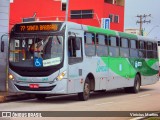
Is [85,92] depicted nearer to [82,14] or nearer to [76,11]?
[82,14]

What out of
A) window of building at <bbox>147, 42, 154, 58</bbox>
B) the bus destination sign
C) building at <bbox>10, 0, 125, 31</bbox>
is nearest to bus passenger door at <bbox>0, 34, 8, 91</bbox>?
the bus destination sign

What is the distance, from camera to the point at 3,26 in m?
21.7

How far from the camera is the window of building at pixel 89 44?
1966 cm

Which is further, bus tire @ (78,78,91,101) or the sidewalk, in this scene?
bus tire @ (78,78,91,101)

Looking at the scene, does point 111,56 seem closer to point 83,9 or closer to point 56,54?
point 56,54

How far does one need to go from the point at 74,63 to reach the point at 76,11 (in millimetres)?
43555

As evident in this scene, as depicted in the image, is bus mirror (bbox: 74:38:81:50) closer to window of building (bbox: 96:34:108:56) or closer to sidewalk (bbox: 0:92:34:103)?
window of building (bbox: 96:34:108:56)

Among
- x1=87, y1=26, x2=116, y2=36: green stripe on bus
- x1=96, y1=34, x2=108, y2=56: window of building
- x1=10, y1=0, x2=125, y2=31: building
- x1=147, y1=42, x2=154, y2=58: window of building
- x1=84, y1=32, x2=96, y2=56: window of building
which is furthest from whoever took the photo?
x1=10, y1=0, x2=125, y2=31: building

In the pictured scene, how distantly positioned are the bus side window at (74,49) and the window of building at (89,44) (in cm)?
72

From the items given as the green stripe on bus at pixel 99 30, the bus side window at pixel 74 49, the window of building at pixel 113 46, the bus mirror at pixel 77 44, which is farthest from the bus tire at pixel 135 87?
the bus mirror at pixel 77 44

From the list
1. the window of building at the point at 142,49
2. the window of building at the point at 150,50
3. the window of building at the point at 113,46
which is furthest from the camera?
the window of building at the point at 150,50

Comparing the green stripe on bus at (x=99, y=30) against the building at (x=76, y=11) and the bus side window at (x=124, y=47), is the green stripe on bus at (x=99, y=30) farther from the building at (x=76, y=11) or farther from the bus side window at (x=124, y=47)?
the building at (x=76, y=11)

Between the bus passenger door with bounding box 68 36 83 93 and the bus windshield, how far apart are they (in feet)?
1.58

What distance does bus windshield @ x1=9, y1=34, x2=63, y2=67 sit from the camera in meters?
18.0
